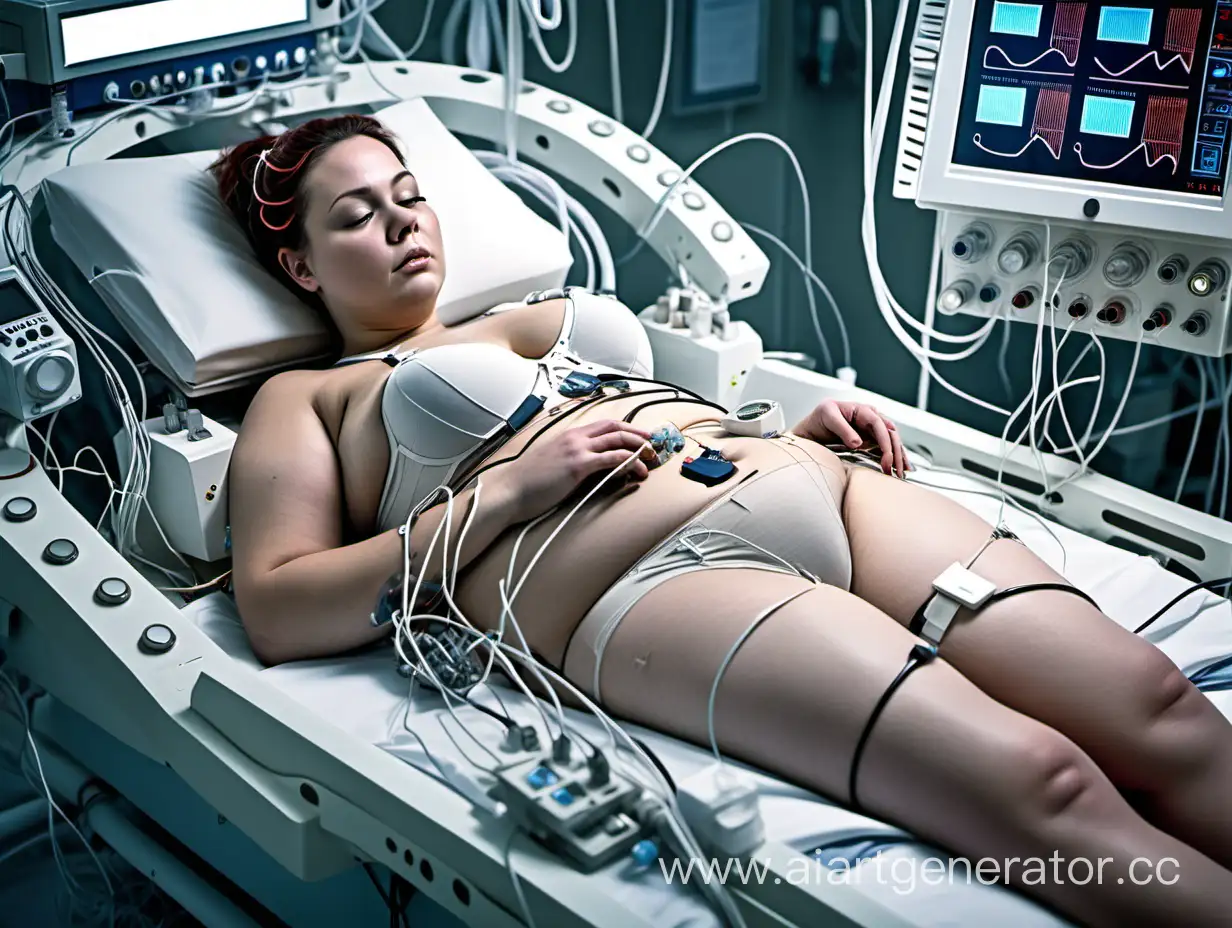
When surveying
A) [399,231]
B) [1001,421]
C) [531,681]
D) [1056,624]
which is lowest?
[1001,421]

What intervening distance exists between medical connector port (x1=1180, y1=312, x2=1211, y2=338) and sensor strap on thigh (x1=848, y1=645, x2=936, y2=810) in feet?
3.35


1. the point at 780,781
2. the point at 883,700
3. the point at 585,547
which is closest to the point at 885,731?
the point at 883,700

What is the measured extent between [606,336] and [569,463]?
0.45 m

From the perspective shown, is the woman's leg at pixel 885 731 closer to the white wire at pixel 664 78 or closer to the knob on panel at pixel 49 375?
the knob on panel at pixel 49 375

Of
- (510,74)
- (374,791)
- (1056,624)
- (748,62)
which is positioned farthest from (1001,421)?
(374,791)

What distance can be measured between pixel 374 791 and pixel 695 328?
1.28 meters

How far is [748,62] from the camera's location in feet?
10.2

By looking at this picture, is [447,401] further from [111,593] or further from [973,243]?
[973,243]

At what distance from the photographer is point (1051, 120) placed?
6.95 feet

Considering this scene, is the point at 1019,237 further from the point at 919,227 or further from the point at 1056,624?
the point at 1056,624

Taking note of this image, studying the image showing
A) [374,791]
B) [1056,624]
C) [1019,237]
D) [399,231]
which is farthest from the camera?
[1019,237]

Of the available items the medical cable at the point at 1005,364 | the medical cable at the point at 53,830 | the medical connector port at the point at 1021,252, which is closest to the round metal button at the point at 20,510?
the medical cable at the point at 53,830

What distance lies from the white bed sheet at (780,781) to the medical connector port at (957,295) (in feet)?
1.08

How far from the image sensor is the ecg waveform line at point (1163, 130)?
200 cm
